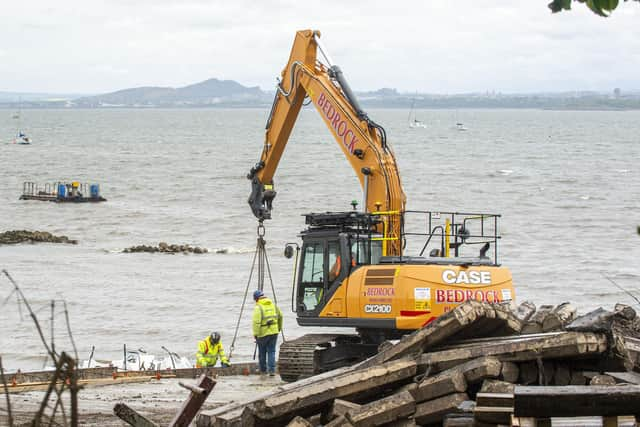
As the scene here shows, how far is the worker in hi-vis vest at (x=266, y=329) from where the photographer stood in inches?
685

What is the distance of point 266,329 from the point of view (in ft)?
57.3

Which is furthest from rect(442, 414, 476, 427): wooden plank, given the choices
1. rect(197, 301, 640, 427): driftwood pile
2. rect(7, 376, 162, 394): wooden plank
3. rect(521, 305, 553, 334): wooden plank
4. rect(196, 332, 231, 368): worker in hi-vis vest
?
rect(196, 332, 231, 368): worker in hi-vis vest

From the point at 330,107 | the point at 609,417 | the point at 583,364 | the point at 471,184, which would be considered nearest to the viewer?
the point at 609,417

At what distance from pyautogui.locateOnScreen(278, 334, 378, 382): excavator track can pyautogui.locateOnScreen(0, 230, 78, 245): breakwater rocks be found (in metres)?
Answer: 30.6

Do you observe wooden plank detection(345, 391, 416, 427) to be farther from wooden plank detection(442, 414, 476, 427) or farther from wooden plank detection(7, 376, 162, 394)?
wooden plank detection(7, 376, 162, 394)

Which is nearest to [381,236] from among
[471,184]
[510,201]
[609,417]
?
[609,417]

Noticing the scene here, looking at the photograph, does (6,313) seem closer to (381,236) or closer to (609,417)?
(381,236)

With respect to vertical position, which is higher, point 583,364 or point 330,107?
point 330,107

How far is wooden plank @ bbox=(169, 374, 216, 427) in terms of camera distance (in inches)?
318

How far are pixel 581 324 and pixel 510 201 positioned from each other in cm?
5733

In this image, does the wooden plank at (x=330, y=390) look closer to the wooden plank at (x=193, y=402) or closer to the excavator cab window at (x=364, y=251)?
the wooden plank at (x=193, y=402)

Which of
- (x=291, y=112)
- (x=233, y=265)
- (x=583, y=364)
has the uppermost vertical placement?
(x=291, y=112)

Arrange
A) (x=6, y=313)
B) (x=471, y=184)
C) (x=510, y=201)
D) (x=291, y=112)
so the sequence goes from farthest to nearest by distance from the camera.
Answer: (x=471, y=184) → (x=510, y=201) → (x=6, y=313) → (x=291, y=112)

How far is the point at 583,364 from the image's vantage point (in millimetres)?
9781
